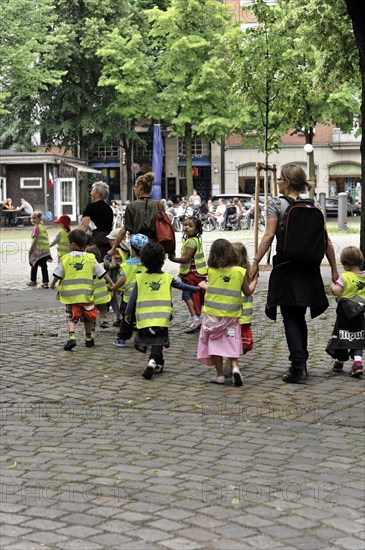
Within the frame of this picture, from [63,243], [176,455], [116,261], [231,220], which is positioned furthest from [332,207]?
[176,455]

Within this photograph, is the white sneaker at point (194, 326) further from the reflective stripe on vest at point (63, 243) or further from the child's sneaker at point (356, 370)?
Answer: the reflective stripe on vest at point (63, 243)

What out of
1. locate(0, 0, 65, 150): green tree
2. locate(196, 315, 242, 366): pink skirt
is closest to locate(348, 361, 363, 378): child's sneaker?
locate(196, 315, 242, 366): pink skirt

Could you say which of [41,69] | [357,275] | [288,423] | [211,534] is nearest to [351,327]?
[357,275]

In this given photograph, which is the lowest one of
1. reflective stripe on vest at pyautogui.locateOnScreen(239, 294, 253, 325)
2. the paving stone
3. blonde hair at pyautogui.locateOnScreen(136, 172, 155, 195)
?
the paving stone

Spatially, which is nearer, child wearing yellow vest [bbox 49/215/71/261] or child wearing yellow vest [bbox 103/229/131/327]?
child wearing yellow vest [bbox 103/229/131/327]

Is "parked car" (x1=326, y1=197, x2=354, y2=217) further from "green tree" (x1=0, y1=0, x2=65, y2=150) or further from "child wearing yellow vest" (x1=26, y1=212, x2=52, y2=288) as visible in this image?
"child wearing yellow vest" (x1=26, y1=212, x2=52, y2=288)

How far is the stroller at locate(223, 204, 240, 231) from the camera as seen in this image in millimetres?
42875

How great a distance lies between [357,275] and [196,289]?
146cm

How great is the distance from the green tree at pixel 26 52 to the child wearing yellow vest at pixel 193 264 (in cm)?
3415

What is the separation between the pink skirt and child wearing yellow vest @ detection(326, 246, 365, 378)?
93 cm

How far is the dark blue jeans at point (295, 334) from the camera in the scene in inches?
350

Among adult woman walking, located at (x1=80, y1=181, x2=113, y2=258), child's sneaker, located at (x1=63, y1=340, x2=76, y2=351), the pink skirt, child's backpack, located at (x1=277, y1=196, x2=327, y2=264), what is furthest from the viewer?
adult woman walking, located at (x1=80, y1=181, x2=113, y2=258)

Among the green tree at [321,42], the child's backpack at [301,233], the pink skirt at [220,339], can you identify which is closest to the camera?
the child's backpack at [301,233]

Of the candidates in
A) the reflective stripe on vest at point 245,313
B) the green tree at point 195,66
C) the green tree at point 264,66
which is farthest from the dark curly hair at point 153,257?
the green tree at point 195,66
